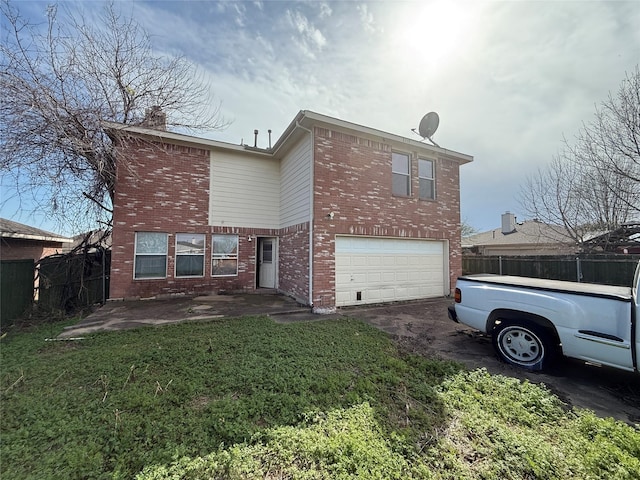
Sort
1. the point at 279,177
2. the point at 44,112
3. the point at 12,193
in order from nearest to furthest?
1. the point at 44,112
2. the point at 12,193
3. the point at 279,177

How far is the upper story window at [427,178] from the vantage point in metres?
9.34

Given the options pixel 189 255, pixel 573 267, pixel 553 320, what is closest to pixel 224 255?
pixel 189 255

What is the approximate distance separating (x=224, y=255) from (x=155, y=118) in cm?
520

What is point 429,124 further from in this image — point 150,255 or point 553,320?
point 150,255

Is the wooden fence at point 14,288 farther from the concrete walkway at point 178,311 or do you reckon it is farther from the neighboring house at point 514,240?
the neighboring house at point 514,240

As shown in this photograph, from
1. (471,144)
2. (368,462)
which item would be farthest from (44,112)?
(471,144)

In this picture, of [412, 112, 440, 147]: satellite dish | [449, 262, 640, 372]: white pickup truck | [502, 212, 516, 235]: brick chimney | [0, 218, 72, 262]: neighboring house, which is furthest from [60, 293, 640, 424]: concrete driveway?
[502, 212, 516, 235]: brick chimney

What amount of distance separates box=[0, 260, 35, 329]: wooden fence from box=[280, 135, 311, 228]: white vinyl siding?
295 inches

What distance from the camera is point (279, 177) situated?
1055 cm

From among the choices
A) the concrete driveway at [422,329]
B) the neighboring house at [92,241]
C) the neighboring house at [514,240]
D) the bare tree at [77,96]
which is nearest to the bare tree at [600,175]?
the neighboring house at [514,240]

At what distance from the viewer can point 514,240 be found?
20000mm

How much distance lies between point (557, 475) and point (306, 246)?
250 inches

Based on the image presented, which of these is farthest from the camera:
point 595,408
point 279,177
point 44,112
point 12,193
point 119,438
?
point 279,177

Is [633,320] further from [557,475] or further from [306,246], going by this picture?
[306,246]
